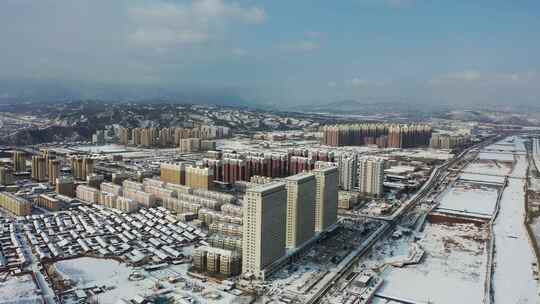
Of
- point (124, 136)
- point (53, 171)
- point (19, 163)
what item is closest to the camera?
point (53, 171)

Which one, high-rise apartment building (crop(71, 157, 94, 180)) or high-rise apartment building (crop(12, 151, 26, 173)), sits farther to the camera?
high-rise apartment building (crop(12, 151, 26, 173))

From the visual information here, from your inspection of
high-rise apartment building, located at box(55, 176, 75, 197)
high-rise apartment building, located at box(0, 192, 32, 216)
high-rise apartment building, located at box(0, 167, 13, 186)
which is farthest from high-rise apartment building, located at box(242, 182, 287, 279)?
high-rise apartment building, located at box(0, 167, 13, 186)

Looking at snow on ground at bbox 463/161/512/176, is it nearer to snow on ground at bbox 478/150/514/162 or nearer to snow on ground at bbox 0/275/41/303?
snow on ground at bbox 478/150/514/162

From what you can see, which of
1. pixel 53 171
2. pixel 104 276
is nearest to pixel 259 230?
pixel 104 276

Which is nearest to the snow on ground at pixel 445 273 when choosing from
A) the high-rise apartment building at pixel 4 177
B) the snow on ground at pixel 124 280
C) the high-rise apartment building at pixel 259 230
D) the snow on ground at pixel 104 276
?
the high-rise apartment building at pixel 259 230

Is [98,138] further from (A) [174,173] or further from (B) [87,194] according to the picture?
(B) [87,194]

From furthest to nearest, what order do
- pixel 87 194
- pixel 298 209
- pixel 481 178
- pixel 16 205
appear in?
pixel 481 178 < pixel 87 194 < pixel 16 205 < pixel 298 209
